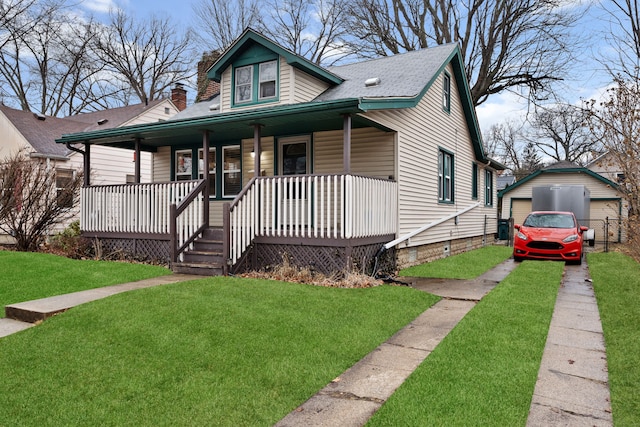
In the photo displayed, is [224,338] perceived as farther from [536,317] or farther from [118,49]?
[118,49]

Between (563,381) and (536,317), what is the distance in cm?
222

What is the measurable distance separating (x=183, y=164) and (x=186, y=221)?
4323mm

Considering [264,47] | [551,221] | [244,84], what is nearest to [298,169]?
[244,84]

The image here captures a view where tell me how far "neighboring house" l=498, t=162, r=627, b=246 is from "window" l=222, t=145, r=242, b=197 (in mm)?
18595

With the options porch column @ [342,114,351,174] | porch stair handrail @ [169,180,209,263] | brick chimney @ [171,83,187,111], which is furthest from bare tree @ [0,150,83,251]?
brick chimney @ [171,83,187,111]

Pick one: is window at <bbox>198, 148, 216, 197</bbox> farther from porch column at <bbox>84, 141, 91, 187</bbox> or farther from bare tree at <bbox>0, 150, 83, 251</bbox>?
bare tree at <bbox>0, 150, 83, 251</bbox>

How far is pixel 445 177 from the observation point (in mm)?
13992

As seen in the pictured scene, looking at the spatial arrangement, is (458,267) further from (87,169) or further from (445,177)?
(87,169)

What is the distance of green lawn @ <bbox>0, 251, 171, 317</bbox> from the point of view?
23.9 feet

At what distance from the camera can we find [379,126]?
9555 millimetres

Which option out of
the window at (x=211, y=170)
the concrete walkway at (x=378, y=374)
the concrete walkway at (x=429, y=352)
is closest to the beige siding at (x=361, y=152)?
the window at (x=211, y=170)

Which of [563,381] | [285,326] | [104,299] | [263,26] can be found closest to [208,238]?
[104,299]

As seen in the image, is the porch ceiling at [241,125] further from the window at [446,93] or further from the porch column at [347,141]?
the window at [446,93]

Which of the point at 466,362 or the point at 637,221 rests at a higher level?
the point at 637,221
